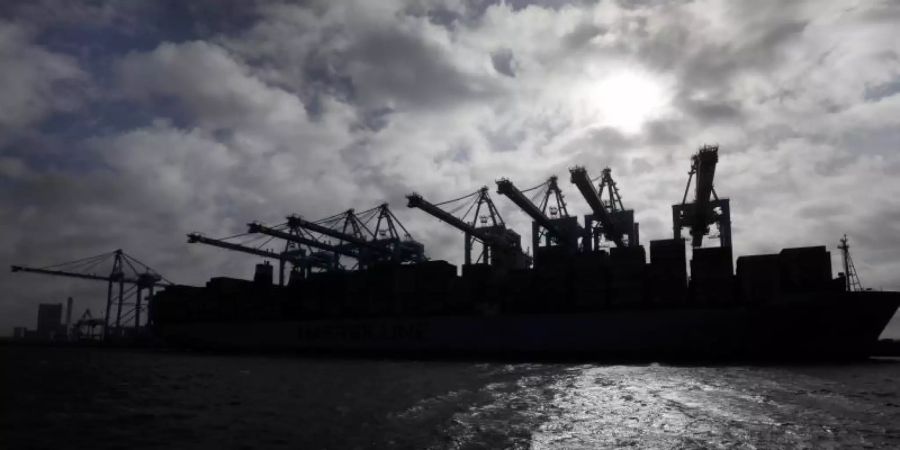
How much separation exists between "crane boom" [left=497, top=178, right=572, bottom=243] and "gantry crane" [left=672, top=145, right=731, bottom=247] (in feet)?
41.8

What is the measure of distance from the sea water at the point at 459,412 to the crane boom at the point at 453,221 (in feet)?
92.6

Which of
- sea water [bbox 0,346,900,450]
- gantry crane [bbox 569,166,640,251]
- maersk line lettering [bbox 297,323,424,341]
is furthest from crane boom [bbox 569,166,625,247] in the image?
sea water [bbox 0,346,900,450]

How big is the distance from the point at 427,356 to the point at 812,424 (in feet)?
118

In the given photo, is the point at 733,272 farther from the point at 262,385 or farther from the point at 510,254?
the point at 262,385

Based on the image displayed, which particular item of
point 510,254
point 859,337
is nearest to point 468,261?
point 510,254

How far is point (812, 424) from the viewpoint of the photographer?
13.4 meters

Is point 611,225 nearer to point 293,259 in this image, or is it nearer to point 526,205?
point 526,205

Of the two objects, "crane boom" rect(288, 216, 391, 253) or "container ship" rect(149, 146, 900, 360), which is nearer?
"container ship" rect(149, 146, 900, 360)

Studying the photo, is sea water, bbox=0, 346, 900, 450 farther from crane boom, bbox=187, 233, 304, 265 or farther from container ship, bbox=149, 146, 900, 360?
crane boom, bbox=187, 233, 304, 265

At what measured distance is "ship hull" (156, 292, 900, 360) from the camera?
1406 inches

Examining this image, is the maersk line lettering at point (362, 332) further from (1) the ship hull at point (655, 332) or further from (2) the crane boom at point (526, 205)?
(2) the crane boom at point (526, 205)

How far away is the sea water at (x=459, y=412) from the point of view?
1170 cm

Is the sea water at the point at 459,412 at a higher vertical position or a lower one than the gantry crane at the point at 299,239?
lower

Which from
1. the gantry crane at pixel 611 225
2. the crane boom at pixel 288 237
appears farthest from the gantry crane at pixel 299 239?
the gantry crane at pixel 611 225
